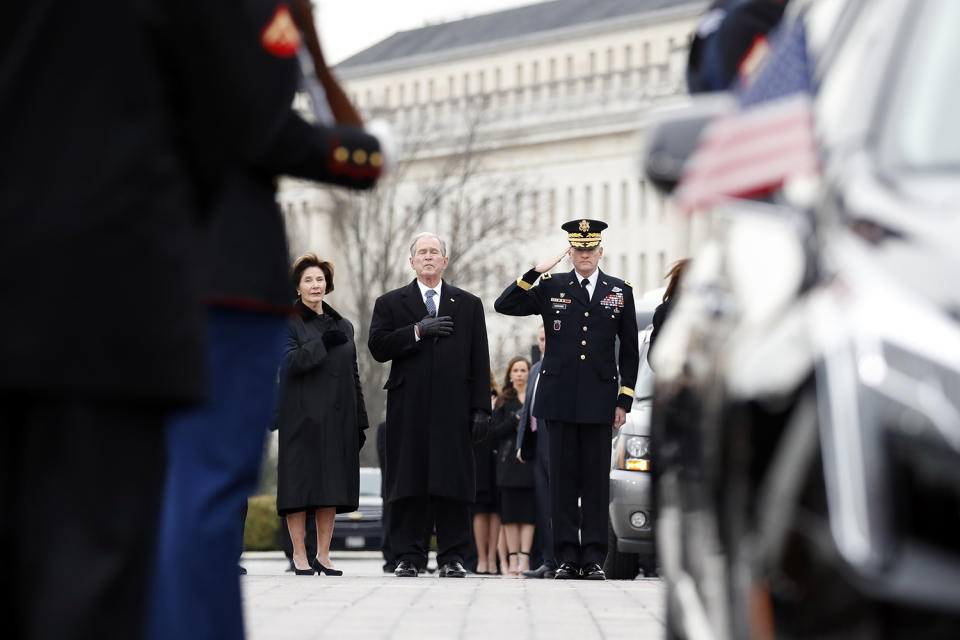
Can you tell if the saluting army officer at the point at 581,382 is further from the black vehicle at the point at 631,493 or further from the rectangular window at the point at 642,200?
the rectangular window at the point at 642,200

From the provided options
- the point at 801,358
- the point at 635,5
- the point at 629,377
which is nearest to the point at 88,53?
the point at 801,358

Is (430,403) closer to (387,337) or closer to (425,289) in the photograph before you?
(387,337)

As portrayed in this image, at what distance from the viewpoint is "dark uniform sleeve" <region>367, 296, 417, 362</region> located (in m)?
14.8

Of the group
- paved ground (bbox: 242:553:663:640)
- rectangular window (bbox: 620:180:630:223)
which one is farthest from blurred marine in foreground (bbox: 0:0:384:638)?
rectangular window (bbox: 620:180:630:223)

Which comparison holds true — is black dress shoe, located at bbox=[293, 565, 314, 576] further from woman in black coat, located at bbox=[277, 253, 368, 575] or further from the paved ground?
the paved ground

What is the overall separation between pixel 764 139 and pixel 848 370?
91 centimetres

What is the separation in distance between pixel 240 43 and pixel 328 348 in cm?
1147

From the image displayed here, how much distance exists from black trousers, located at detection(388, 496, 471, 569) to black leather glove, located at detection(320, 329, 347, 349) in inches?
48.5

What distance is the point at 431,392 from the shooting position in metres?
14.9

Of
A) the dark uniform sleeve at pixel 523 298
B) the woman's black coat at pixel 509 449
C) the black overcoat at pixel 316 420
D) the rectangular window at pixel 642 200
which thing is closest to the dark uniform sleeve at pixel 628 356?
the dark uniform sleeve at pixel 523 298

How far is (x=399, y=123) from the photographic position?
314 feet

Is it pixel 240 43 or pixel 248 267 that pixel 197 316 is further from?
pixel 248 267

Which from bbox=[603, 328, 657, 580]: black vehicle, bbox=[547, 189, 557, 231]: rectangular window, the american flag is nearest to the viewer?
the american flag

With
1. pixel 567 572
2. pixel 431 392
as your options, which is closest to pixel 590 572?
pixel 567 572
